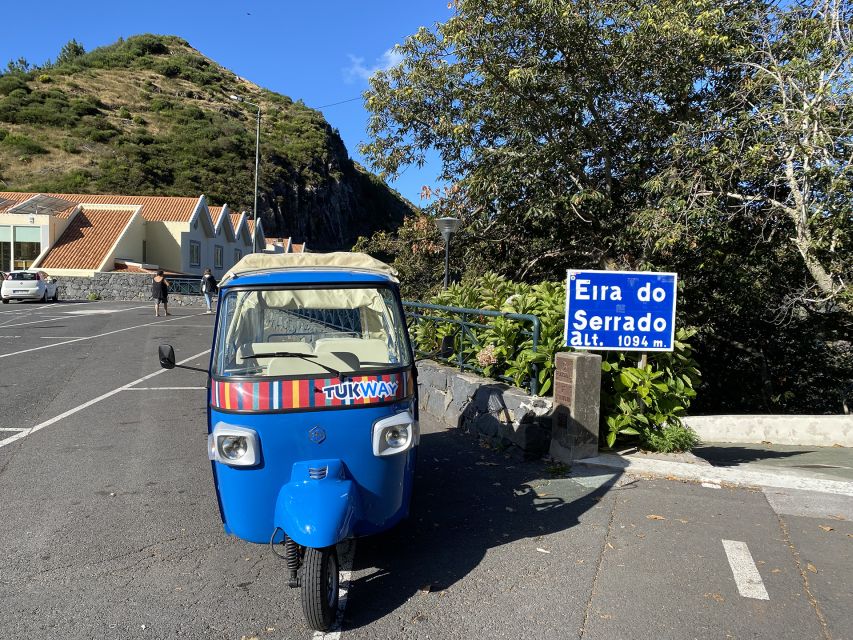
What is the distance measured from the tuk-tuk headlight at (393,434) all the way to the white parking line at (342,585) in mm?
832

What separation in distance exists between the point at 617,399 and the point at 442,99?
8545 millimetres

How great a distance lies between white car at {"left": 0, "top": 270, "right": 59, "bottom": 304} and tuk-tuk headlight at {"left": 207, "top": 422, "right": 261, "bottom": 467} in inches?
1222

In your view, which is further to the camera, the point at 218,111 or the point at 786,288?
the point at 218,111

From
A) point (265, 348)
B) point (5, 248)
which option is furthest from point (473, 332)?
point (5, 248)

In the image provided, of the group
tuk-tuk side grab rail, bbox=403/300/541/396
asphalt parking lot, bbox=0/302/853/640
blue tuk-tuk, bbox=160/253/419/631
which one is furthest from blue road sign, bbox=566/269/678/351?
blue tuk-tuk, bbox=160/253/419/631

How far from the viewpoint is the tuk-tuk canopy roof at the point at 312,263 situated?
460 centimetres

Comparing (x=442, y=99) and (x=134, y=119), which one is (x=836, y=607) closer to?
(x=442, y=99)

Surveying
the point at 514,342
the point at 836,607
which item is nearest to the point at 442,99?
the point at 514,342

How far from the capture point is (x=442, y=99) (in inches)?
522

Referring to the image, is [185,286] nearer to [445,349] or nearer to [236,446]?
[445,349]

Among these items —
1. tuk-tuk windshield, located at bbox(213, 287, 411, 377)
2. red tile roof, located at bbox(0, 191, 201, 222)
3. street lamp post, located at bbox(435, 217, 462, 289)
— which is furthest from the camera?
red tile roof, located at bbox(0, 191, 201, 222)

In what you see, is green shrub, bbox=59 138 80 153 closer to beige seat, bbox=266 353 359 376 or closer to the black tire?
beige seat, bbox=266 353 359 376

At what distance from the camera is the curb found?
19.5 ft

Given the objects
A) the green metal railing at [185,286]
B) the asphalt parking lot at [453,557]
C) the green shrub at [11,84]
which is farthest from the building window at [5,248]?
the green shrub at [11,84]
